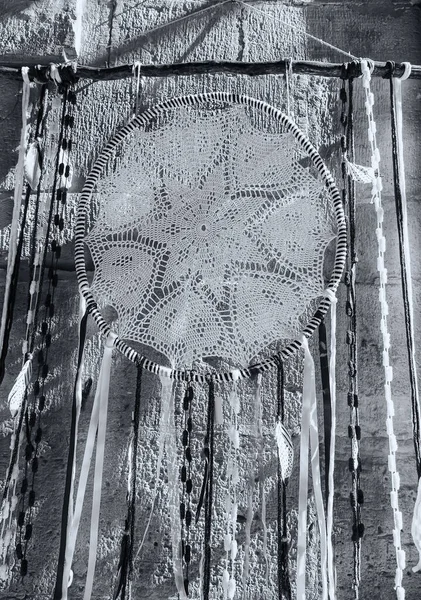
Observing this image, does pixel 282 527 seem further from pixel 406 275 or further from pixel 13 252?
pixel 13 252

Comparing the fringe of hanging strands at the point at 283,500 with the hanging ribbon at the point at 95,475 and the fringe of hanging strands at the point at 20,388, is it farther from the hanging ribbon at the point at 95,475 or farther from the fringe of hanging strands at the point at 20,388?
the fringe of hanging strands at the point at 20,388

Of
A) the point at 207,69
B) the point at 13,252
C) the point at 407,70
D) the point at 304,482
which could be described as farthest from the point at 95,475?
the point at 407,70

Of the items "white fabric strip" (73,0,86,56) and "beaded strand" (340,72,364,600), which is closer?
"beaded strand" (340,72,364,600)

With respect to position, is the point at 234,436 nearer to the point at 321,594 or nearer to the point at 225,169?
the point at 321,594

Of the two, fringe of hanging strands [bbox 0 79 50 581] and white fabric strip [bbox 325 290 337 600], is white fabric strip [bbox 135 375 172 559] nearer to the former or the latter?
fringe of hanging strands [bbox 0 79 50 581]

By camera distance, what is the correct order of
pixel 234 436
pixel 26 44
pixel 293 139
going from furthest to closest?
pixel 26 44 → pixel 293 139 → pixel 234 436

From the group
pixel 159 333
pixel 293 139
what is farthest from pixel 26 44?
pixel 159 333

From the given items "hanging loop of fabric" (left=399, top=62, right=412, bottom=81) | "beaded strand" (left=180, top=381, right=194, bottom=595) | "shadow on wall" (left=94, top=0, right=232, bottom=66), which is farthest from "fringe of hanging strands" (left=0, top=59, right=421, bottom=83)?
"beaded strand" (left=180, top=381, right=194, bottom=595)
